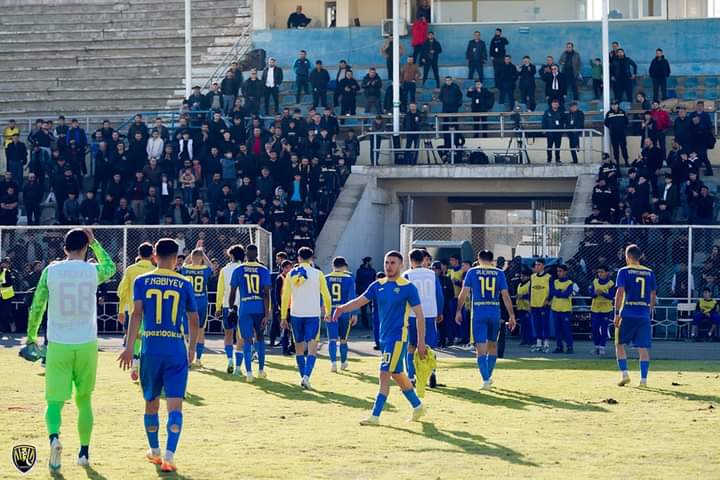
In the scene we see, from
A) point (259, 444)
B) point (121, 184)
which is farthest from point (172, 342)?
point (121, 184)

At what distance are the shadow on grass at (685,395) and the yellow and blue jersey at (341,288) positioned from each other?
5416 millimetres

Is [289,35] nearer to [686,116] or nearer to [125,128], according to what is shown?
[125,128]

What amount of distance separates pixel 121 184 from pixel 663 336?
13.5m

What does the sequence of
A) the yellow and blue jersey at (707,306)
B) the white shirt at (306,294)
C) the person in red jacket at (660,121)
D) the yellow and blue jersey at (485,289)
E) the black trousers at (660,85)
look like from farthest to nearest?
the black trousers at (660,85), the person in red jacket at (660,121), the yellow and blue jersey at (707,306), the white shirt at (306,294), the yellow and blue jersey at (485,289)

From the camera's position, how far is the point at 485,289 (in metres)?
18.8

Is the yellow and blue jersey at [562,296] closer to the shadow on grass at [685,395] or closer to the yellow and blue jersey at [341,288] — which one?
the yellow and blue jersey at [341,288]

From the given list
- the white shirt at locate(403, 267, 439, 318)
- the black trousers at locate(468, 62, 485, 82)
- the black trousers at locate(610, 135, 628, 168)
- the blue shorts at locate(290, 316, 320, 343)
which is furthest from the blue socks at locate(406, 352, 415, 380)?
the black trousers at locate(468, 62, 485, 82)

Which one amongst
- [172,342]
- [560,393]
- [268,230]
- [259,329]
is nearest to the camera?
[172,342]

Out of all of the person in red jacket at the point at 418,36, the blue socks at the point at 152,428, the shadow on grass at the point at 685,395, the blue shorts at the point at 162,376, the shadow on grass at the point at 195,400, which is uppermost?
the person in red jacket at the point at 418,36

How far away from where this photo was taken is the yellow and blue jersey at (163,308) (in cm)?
1209

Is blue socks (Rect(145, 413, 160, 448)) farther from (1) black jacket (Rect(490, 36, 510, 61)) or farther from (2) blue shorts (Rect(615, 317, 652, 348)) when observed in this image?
(1) black jacket (Rect(490, 36, 510, 61))

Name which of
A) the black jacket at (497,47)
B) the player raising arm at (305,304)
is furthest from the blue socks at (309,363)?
the black jacket at (497,47)

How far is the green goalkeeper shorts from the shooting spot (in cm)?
1207

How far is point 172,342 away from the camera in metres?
12.1
